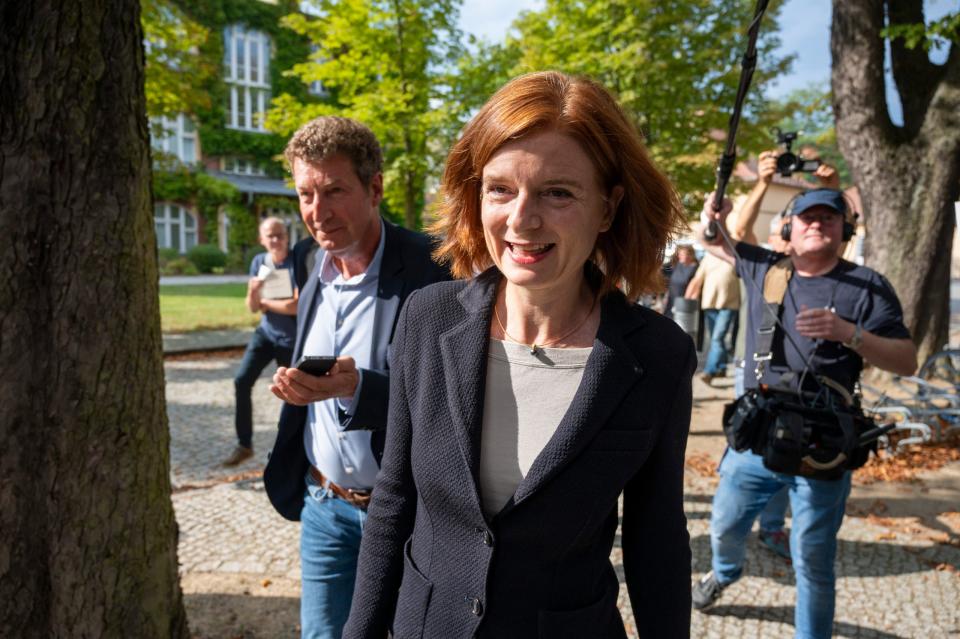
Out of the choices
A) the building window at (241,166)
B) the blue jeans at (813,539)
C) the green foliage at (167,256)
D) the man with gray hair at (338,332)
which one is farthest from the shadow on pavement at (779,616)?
the building window at (241,166)

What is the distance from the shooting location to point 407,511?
1729 millimetres

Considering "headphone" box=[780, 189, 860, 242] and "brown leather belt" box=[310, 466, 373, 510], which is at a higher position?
"headphone" box=[780, 189, 860, 242]

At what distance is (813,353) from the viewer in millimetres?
3137

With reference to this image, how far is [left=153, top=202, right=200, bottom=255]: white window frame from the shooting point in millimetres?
33562

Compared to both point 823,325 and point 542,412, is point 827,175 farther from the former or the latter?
point 542,412

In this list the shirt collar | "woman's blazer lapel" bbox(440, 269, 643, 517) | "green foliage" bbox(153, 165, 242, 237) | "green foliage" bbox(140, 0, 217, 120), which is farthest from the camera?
"green foliage" bbox(153, 165, 242, 237)

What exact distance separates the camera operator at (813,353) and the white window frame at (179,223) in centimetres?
3466

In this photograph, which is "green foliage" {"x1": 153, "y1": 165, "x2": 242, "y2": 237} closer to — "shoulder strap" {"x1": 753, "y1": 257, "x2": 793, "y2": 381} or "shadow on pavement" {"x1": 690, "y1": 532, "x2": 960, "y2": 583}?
"shadow on pavement" {"x1": 690, "y1": 532, "x2": 960, "y2": 583}

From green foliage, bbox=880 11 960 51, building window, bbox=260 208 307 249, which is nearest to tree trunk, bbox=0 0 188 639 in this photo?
green foliage, bbox=880 11 960 51

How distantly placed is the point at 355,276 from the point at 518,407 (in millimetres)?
1128

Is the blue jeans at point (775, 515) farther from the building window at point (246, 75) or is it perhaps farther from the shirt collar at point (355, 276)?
the building window at point (246, 75)

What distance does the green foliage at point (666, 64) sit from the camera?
12.4 m

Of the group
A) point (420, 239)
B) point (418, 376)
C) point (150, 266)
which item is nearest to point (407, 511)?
point (418, 376)

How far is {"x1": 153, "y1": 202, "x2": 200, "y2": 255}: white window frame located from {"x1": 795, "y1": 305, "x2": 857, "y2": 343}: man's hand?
35.0 meters
